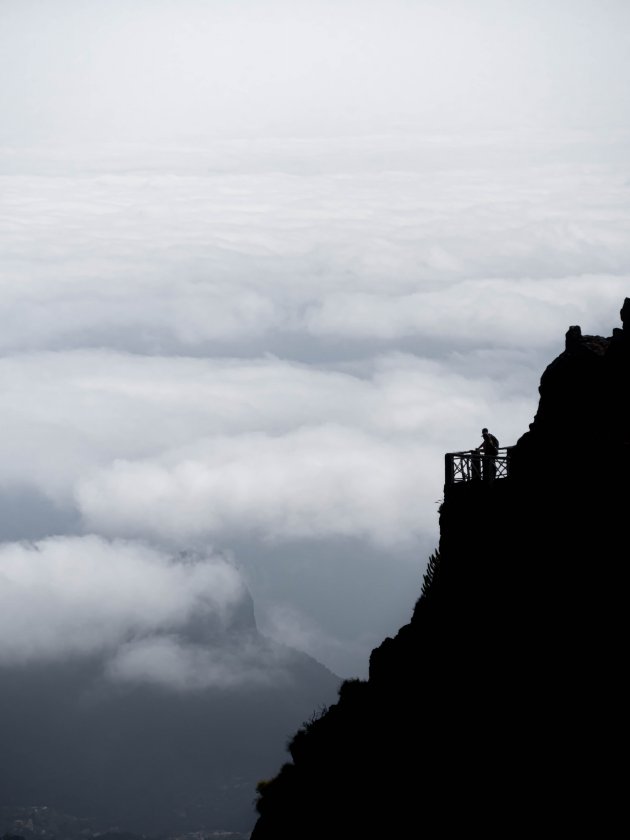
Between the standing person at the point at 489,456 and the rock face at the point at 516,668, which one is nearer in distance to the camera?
the rock face at the point at 516,668

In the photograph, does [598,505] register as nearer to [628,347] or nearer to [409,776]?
[628,347]

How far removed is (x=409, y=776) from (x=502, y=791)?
17.4 feet

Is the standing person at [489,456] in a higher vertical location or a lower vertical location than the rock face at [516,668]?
higher

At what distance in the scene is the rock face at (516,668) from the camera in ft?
95.9

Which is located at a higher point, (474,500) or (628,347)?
(628,347)

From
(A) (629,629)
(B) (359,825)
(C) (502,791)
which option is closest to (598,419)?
(A) (629,629)

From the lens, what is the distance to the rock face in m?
29.2

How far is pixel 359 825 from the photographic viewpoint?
120ft

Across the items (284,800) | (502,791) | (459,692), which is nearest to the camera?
(502,791)

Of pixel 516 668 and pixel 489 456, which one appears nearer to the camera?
pixel 516 668

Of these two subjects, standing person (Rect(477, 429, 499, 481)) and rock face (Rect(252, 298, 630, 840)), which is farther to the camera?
standing person (Rect(477, 429, 499, 481))

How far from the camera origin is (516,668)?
32781mm

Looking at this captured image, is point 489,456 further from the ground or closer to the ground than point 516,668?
further from the ground

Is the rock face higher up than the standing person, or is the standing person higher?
the standing person
